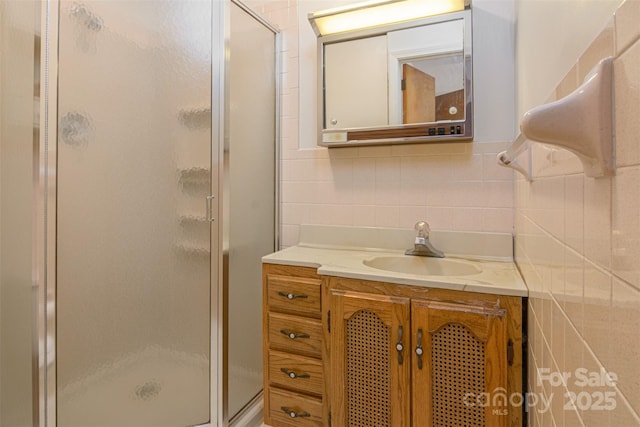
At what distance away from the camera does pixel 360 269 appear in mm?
1369

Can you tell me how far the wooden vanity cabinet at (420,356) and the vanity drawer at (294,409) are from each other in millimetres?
124

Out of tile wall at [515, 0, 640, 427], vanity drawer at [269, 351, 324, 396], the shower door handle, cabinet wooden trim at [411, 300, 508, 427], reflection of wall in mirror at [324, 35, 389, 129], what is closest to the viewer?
tile wall at [515, 0, 640, 427]

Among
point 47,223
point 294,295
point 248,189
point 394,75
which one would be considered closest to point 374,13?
point 394,75

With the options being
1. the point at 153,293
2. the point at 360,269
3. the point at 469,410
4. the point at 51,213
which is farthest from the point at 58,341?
the point at 469,410

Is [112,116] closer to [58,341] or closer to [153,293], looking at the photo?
[153,293]

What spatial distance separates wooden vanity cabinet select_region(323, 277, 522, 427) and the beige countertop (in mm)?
29

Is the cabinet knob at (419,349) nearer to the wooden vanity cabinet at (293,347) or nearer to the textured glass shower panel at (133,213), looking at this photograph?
the wooden vanity cabinet at (293,347)

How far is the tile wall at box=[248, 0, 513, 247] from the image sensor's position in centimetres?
158

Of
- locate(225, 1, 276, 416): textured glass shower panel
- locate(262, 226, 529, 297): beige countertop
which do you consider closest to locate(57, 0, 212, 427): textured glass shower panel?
locate(225, 1, 276, 416): textured glass shower panel

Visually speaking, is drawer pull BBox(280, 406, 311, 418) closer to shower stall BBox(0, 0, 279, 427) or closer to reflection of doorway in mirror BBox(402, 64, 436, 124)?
shower stall BBox(0, 0, 279, 427)

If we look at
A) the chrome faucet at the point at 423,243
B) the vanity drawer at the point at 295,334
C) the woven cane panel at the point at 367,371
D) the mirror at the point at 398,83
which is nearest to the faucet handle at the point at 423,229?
the chrome faucet at the point at 423,243

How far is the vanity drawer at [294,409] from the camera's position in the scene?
1454mm

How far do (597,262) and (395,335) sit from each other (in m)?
0.87

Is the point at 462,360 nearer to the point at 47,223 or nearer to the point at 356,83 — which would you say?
the point at 356,83
